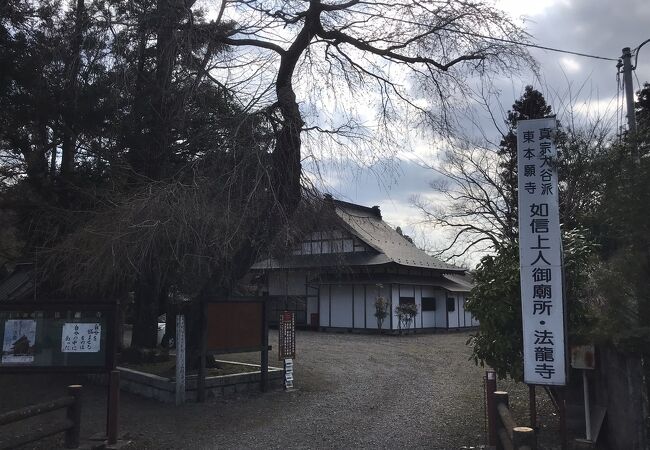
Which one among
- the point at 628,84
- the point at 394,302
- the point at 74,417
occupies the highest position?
the point at 628,84

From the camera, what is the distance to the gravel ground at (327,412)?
7.48m

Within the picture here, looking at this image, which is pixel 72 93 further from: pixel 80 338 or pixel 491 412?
Result: pixel 491 412

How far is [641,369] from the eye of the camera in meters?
5.64

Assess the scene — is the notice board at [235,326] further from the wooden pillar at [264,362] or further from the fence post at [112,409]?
the fence post at [112,409]

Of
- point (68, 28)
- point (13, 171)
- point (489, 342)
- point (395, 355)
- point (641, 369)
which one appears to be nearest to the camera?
point (641, 369)

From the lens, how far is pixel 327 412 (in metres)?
9.12

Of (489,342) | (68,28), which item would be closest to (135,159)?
(68,28)

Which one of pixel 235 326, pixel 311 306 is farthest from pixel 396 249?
pixel 235 326

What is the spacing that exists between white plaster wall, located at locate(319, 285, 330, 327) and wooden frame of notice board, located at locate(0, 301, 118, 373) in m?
20.8

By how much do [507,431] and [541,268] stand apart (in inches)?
74.9

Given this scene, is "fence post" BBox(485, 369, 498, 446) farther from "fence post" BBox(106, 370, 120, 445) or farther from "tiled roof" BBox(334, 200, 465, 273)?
"tiled roof" BBox(334, 200, 465, 273)

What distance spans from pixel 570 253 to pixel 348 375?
7.36m

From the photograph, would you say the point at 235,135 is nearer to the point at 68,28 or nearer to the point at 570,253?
the point at 68,28

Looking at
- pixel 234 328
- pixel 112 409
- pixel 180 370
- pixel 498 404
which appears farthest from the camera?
pixel 234 328
